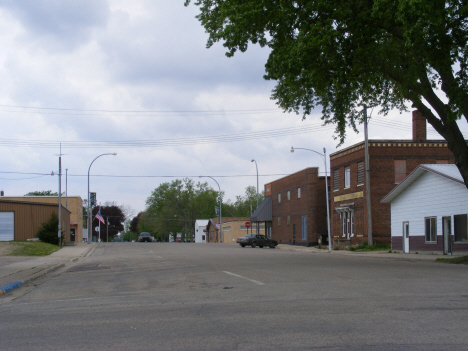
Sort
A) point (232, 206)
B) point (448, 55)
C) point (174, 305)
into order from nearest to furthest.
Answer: point (174, 305), point (448, 55), point (232, 206)

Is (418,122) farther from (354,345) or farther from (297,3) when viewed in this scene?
(354,345)

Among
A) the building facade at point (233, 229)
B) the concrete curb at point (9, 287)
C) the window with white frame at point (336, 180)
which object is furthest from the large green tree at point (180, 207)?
the concrete curb at point (9, 287)

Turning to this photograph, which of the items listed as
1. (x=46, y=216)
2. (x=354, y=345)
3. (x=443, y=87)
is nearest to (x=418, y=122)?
(x=443, y=87)

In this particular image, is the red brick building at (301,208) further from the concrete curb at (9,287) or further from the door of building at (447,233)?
the concrete curb at (9,287)

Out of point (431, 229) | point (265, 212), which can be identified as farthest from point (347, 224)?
point (265, 212)

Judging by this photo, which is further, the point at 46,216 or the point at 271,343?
the point at 46,216

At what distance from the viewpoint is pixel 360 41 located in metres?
17.7

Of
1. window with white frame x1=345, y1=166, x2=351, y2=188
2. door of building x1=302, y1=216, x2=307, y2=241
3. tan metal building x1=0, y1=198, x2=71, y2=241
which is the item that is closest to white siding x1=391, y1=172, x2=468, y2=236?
window with white frame x1=345, y1=166, x2=351, y2=188

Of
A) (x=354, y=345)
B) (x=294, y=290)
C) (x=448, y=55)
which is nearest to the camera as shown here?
(x=354, y=345)

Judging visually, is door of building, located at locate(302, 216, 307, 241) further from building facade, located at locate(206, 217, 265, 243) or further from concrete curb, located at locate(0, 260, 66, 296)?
concrete curb, located at locate(0, 260, 66, 296)

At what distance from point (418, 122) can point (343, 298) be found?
35232 millimetres

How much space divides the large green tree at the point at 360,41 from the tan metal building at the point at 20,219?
27.0 metres

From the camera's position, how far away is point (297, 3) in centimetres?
1808

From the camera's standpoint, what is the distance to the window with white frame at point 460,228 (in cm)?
2772
